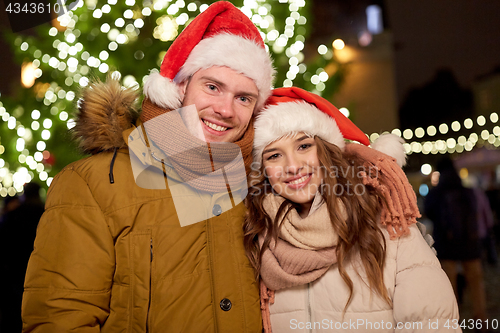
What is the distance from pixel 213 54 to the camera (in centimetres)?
158

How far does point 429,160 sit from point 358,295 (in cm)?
479

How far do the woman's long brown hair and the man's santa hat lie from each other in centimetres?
9

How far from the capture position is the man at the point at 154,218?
123 cm

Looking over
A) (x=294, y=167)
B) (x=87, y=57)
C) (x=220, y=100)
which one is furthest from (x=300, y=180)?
(x=87, y=57)

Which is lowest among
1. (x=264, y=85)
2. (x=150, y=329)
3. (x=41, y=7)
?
(x=150, y=329)

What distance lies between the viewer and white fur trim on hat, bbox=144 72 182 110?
1.53 meters

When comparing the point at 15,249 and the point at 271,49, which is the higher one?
the point at 271,49

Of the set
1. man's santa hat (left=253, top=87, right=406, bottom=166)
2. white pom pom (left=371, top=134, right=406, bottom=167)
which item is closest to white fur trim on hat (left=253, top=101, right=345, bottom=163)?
man's santa hat (left=253, top=87, right=406, bottom=166)

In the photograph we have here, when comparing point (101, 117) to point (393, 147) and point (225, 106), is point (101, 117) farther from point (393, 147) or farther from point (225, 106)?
point (393, 147)

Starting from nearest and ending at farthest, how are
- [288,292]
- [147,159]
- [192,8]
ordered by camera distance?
[147,159], [288,292], [192,8]

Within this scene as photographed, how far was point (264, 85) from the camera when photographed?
1.74m

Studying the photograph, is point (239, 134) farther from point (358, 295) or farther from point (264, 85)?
point (358, 295)

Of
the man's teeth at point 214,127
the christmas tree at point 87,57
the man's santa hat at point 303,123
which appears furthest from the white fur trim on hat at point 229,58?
the christmas tree at point 87,57

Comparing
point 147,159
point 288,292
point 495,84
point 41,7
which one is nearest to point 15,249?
point 41,7
